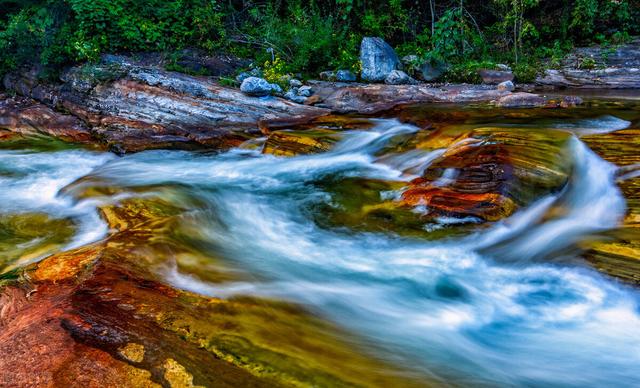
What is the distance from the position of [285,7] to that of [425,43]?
3757mm

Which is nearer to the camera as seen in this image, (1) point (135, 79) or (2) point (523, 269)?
(2) point (523, 269)

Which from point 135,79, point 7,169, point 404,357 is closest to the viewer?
point 404,357

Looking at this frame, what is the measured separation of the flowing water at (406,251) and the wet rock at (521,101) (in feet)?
2.60

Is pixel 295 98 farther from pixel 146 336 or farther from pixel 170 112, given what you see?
pixel 146 336

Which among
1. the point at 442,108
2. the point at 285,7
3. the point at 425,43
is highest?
the point at 285,7

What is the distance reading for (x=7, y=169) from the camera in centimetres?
706

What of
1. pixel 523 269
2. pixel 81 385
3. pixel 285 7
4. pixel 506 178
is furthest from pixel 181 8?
pixel 81 385

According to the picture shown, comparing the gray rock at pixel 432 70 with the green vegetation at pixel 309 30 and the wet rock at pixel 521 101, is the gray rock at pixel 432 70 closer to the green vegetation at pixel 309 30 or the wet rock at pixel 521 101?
the green vegetation at pixel 309 30

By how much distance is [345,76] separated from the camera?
931cm

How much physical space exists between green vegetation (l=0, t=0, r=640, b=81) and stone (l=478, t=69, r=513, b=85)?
9.4 inches

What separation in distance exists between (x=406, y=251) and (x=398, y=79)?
5.92 m

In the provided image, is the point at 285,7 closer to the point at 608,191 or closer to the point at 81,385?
the point at 608,191

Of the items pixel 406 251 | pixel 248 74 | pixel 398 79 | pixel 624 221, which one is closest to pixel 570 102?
pixel 398 79

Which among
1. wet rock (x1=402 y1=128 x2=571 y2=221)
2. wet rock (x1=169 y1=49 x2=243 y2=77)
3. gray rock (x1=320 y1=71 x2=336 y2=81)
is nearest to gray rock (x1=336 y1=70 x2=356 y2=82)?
gray rock (x1=320 y1=71 x2=336 y2=81)
